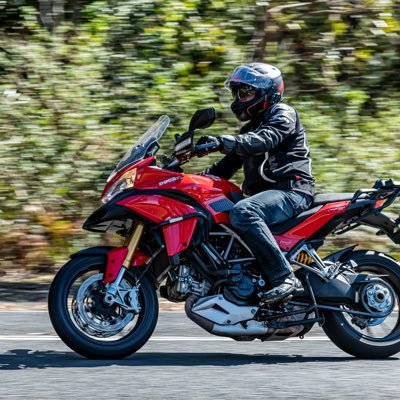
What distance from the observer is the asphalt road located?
5430 mm

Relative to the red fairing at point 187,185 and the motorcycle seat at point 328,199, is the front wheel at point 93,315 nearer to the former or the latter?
the red fairing at point 187,185

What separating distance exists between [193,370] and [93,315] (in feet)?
2.51

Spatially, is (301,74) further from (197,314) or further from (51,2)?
(197,314)

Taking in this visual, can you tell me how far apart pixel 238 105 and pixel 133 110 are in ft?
14.7

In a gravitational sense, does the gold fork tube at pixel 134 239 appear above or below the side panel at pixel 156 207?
below

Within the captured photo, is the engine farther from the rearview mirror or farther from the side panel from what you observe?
the rearview mirror

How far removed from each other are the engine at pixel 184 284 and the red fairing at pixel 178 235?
179 millimetres

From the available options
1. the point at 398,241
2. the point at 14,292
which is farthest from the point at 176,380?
the point at 14,292

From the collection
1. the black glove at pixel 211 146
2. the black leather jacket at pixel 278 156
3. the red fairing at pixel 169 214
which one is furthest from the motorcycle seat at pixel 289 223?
the black glove at pixel 211 146

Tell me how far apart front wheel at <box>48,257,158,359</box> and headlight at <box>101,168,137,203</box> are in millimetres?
430

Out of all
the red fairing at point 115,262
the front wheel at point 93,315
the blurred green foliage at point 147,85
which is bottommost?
the blurred green foliage at point 147,85

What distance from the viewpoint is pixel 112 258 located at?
6.39m

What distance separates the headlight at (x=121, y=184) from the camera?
649 centimetres

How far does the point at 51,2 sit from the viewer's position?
1241 cm
